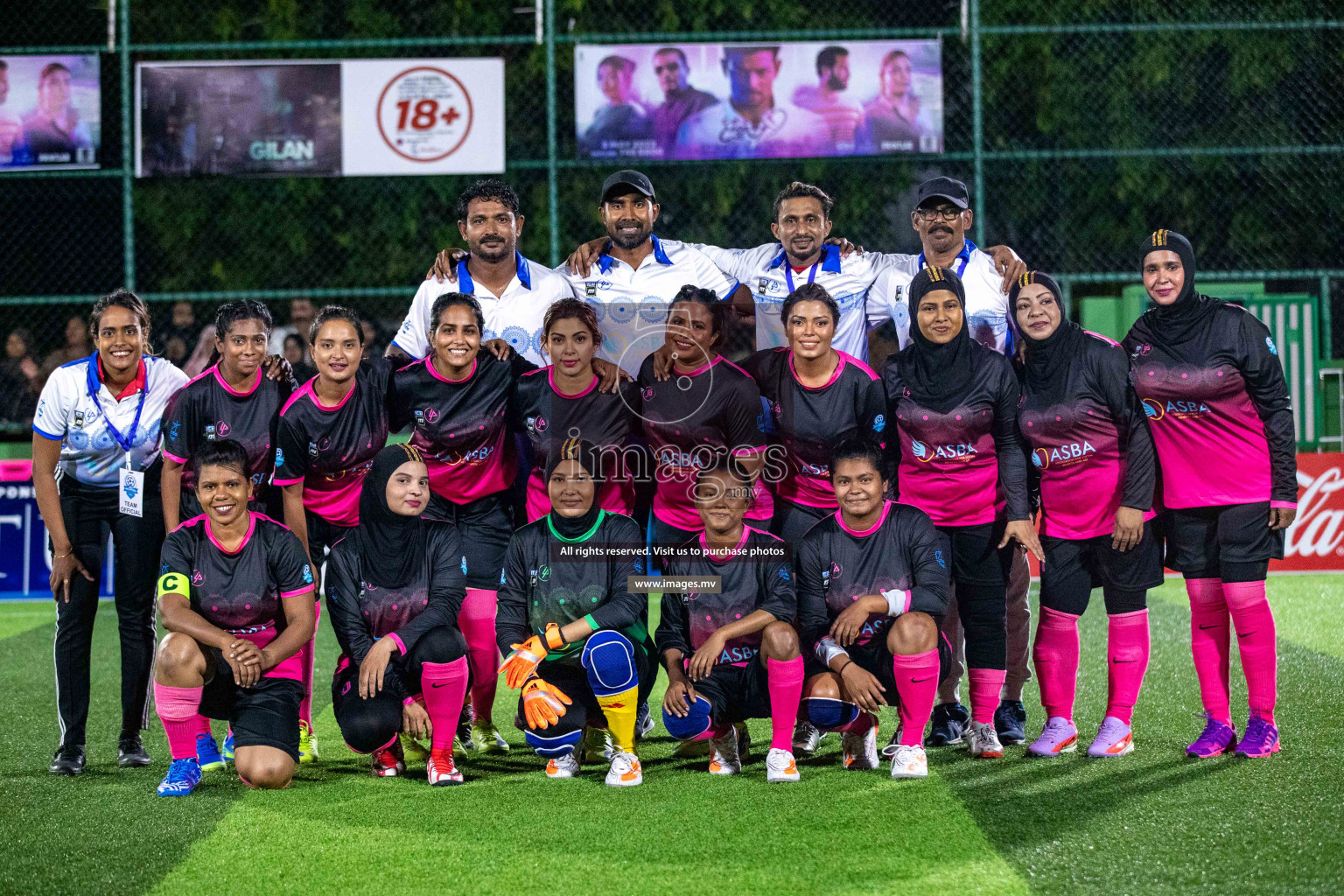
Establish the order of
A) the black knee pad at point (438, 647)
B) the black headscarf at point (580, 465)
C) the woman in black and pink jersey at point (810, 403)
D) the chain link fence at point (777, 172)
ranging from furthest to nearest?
the chain link fence at point (777, 172) < the woman in black and pink jersey at point (810, 403) < the black headscarf at point (580, 465) < the black knee pad at point (438, 647)

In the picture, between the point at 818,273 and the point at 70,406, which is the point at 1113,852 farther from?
the point at 70,406

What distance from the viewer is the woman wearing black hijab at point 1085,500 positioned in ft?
17.5

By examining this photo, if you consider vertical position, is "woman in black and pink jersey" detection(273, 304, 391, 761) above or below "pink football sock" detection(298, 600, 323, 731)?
above

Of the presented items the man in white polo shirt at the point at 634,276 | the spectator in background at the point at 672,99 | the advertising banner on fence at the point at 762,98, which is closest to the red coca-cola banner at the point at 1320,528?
the advertising banner on fence at the point at 762,98

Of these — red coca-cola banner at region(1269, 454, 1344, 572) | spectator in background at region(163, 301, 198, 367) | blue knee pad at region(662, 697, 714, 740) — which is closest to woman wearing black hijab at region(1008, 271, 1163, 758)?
blue knee pad at region(662, 697, 714, 740)

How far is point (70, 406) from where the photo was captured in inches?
218

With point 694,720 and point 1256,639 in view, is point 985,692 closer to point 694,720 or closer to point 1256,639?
point 1256,639

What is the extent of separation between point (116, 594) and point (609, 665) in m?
2.08

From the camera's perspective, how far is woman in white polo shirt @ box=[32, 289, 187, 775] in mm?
5488

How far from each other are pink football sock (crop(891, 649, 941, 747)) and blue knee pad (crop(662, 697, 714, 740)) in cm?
72

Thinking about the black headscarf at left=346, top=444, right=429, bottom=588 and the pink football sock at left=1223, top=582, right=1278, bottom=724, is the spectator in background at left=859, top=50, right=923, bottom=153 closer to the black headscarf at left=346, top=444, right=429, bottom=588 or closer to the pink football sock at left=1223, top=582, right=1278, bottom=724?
the pink football sock at left=1223, top=582, right=1278, bottom=724

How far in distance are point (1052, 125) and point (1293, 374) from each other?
4.55 meters

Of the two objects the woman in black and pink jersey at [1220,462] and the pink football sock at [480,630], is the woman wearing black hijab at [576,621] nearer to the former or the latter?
the pink football sock at [480,630]

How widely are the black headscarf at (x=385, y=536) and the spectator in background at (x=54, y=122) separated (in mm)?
7721
